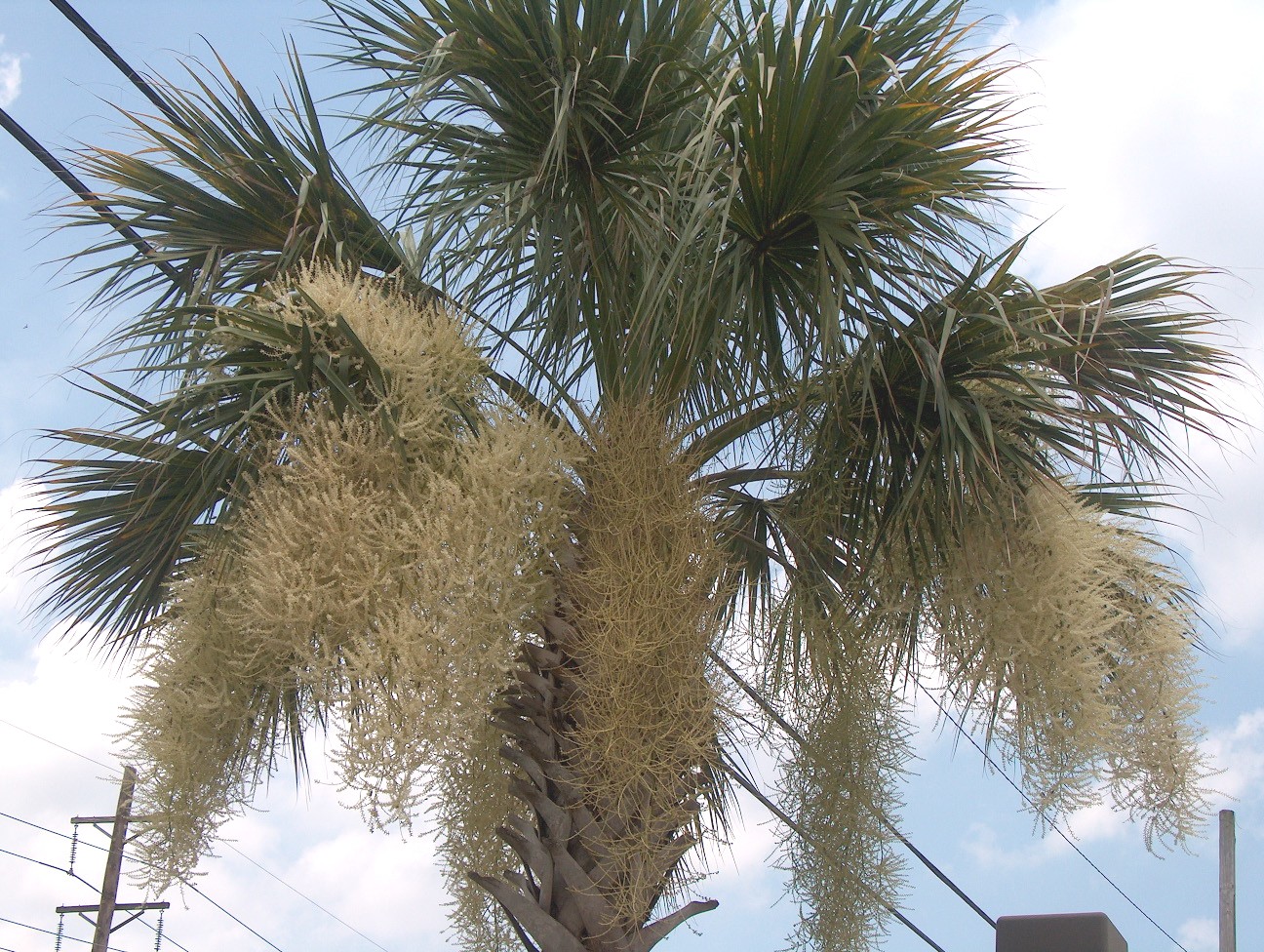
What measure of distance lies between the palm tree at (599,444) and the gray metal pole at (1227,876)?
517cm

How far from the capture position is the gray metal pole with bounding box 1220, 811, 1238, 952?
1038 cm

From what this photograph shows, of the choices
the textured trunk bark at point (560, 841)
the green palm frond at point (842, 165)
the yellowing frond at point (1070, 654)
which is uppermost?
the green palm frond at point (842, 165)

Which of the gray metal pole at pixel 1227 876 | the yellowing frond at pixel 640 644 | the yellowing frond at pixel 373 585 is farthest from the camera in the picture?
the gray metal pole at pixel 1227 876

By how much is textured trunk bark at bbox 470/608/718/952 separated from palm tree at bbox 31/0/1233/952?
0.06 feet

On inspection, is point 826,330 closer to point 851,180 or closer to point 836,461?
point 851,180

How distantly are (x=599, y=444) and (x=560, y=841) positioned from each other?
1.66 metres

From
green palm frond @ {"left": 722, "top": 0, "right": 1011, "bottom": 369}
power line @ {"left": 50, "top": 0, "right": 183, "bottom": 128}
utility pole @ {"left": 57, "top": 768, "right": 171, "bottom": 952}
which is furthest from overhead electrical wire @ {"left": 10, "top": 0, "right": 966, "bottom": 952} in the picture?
utility pole @ {"left": 57, "top": 768, "right": 171, "bottom": 952}

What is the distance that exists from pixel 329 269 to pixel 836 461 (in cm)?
244

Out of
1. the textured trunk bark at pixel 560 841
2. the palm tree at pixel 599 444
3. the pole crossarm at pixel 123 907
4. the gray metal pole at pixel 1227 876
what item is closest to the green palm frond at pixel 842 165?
the palm tree at pixel 599 444

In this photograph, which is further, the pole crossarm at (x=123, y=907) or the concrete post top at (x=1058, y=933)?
the pole crossarm at (x=123, y=907)

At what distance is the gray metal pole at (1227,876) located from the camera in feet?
34.1

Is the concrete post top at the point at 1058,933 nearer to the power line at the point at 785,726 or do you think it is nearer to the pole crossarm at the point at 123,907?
the power line at the point at 785,726

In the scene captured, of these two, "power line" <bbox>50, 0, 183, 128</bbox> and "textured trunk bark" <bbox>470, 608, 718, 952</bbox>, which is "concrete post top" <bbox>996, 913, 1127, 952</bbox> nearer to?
"textured trunk bark" <bbox>470, 608, 718, 952</bbox>

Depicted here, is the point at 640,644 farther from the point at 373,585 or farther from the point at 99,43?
the point at 99,43
